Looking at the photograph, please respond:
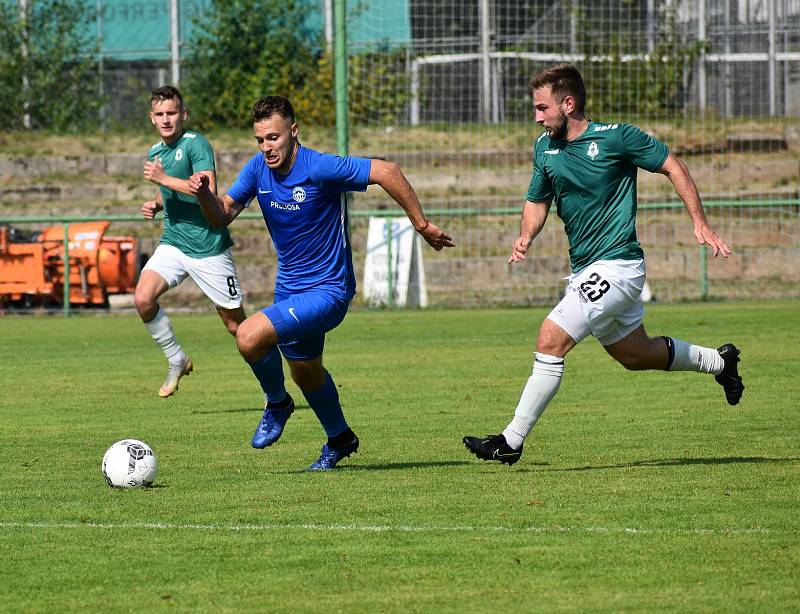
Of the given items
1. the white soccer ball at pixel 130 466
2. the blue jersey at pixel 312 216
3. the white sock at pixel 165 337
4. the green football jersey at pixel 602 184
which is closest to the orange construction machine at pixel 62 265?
the white sock at pixel 165 337

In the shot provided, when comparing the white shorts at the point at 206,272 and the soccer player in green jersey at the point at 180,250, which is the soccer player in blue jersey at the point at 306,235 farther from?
the white shorts at the point at 206,272

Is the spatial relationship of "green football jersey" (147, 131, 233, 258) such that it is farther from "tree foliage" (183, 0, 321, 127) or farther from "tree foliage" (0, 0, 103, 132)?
"tree foliage" (0, 0, 103, 132)

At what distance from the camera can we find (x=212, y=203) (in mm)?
8656

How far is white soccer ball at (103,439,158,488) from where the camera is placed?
7.85m

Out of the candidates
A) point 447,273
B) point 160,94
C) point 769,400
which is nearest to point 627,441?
point 769,400

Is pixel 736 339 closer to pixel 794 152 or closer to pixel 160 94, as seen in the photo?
pixel 160 94

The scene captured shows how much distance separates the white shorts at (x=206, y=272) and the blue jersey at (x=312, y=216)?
378 centimetres

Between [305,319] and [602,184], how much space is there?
1.87 metres

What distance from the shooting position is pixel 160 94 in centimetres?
1187

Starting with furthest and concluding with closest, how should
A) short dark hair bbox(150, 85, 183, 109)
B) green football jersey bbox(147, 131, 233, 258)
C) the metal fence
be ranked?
the metal fence < green football jersey bbox(147, 131, 233, 258) < short dark hair bbox(150, 85, 183, 109)

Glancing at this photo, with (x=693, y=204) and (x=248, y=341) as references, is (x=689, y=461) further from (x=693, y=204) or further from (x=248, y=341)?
(x=248, y=341)

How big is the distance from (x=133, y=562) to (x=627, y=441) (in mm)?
4397

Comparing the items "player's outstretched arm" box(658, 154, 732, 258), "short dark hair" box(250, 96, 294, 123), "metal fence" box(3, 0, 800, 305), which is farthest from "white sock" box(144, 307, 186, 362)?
"metal fence" box(3, 0, 800, 305)

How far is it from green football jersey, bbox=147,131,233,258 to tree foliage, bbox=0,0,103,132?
20.1 m
